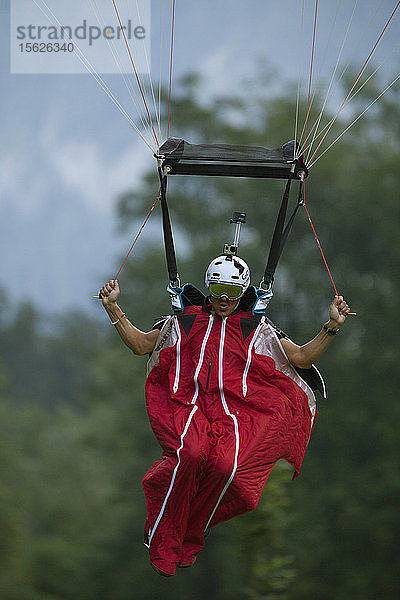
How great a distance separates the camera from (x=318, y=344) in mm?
4078

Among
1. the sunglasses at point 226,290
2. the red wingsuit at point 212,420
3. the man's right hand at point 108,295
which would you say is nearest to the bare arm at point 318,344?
the red wingsuit at point 212,420

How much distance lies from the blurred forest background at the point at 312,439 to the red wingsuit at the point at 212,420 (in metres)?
10.6

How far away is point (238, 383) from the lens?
160 inches

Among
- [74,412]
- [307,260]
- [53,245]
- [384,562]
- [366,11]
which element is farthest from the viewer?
[53,245]

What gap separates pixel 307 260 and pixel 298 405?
1221cm

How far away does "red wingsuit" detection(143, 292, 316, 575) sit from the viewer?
386 centimetres

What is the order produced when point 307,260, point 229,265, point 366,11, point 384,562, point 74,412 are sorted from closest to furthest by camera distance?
point 229,265 → point 384,562 → point 307,260 → point 74,412 → point 366,11

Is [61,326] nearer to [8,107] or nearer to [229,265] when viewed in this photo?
[8,107]

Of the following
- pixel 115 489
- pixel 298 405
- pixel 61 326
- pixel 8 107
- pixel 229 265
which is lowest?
pixel 115 489

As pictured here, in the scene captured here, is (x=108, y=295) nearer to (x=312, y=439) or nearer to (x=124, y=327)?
(x=124, y=327)

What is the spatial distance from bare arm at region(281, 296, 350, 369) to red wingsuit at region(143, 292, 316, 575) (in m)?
0.05

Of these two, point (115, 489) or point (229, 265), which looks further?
point (115, 489)

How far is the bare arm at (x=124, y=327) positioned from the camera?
409 cm

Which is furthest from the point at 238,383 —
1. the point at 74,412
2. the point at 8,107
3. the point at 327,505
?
the point at 8,107
